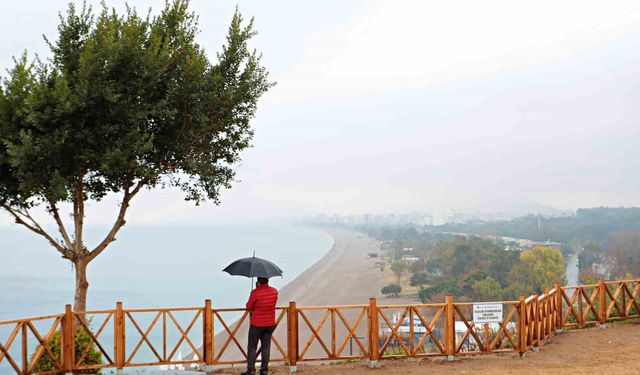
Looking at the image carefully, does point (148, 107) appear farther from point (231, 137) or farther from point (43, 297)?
A: point (43, 297)

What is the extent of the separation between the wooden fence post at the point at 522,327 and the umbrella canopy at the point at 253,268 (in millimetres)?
5692

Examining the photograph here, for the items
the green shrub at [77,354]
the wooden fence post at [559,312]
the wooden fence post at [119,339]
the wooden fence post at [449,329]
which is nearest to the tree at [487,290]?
the wooden fence post at [559,312]

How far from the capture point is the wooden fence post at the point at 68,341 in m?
10.9

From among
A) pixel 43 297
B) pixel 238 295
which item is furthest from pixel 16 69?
pixel 43 297

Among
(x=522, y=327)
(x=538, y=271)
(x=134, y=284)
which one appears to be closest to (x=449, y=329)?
(x=522, y=327)

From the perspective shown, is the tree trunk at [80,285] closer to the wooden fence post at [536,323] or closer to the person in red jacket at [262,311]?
the person in red jacket at [262,311]

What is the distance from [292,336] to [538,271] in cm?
7708

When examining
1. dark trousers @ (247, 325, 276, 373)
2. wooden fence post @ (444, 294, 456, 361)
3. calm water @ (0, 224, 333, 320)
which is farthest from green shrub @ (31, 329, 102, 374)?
calm water @ (0, 224, 333, 320)

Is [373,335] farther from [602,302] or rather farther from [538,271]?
[538,271]

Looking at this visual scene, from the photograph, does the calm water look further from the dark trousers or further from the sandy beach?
the dark trousers

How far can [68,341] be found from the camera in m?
11.0

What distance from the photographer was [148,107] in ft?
40.8

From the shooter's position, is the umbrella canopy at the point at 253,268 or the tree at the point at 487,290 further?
the tree at the point at 487,290

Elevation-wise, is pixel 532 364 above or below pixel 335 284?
above
